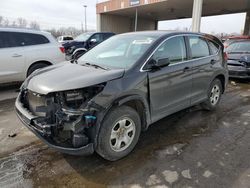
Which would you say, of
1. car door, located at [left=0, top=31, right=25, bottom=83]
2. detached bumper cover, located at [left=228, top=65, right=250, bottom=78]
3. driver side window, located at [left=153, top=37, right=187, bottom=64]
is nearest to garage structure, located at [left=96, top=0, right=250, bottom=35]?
detached bumper cover, located at [left=228, top=65, right=250, bottom=78]

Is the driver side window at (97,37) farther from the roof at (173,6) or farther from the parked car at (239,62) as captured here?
the roof at (173,6)

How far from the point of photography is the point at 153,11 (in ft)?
86.6

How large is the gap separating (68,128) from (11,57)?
4.53 m

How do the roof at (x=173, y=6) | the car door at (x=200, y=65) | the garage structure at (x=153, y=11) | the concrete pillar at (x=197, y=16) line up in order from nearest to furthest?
the car door at (x=200, y=65)
the concrete pillar at (x=197, y=16)
the garage structure at (x=153, y=11)
the roof at (x=173, y=6)

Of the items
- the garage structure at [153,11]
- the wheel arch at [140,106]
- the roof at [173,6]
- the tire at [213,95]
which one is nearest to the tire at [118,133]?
the wheel arch at [140,106]

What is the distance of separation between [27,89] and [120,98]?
1329 millimetres

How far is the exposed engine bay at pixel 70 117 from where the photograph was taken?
8.28 ft

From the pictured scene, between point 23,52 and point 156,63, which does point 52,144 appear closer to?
point 156,63

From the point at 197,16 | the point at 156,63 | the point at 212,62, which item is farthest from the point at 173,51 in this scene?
the point at 197,16

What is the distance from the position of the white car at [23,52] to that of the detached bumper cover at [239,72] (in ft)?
19.8

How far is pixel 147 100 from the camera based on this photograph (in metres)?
3.20

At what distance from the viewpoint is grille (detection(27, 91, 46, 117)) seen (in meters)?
2.83

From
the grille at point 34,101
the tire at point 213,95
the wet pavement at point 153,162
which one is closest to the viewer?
the wet pavement at point 153,162

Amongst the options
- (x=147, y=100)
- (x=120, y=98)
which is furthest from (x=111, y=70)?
(x=147, y=100)
